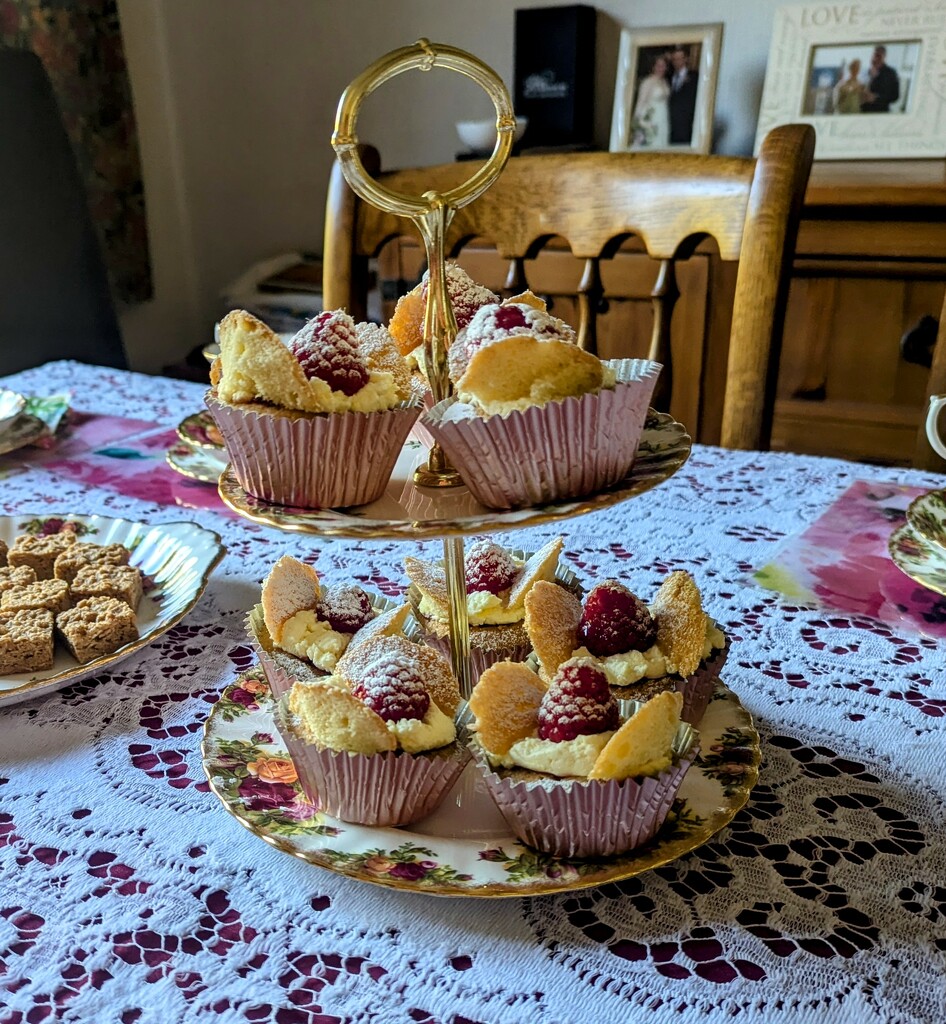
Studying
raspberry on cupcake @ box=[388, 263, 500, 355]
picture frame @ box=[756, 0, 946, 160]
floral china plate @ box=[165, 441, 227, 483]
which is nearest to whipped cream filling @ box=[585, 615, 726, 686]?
raspberry on cupcake @ box=[388, 263, 500, 355]

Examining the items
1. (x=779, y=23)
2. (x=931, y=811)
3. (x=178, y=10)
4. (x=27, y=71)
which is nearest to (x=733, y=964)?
(x=931, y=811)

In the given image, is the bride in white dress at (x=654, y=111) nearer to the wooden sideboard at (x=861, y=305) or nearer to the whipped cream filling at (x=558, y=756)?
the wooden sideboard at (x=861, y=305)

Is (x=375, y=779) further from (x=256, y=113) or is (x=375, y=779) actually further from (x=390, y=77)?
(x=256, y=113)

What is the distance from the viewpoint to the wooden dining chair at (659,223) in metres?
1.21

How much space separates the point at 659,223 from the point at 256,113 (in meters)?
2.27

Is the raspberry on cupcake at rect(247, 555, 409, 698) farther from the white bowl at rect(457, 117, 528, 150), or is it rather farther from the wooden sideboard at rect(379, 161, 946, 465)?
the white bowl at rect(457, 117, 528, 150)

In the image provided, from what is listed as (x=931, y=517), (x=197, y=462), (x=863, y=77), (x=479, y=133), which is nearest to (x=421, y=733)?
(x=931, y=517)

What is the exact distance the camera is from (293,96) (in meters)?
3.11

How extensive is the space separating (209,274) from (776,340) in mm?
2564

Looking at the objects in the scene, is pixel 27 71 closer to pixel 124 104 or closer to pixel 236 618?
pixel 124 104

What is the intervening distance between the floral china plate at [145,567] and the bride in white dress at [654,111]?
1810 mm

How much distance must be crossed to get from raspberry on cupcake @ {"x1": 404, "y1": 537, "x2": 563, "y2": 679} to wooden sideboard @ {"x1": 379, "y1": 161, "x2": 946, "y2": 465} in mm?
1226

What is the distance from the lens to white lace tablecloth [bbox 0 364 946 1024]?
49cm

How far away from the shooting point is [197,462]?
3.91 ft
